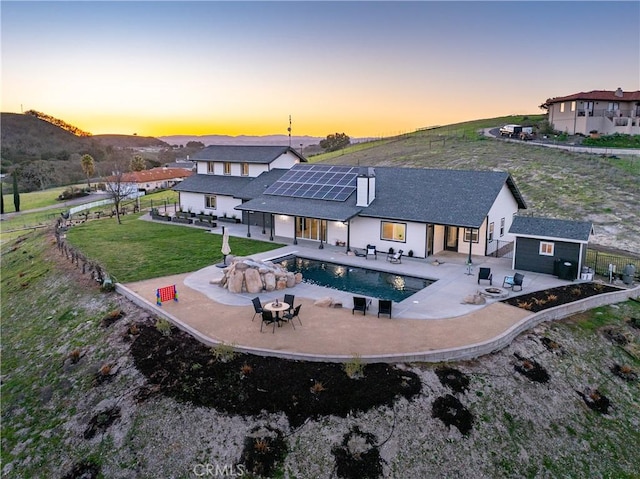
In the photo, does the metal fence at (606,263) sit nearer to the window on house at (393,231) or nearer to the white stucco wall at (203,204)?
the window on house at (393,231)

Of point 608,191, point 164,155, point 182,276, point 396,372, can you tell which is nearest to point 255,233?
point 182,276

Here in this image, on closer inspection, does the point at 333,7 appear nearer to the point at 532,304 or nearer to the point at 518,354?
the point at 532,304

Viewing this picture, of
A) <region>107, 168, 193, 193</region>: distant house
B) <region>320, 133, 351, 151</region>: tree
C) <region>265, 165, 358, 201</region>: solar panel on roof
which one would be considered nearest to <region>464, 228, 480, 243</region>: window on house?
<region>265, 165, 358, 201</region>: solar panel on roof

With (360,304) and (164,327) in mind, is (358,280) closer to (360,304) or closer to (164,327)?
(360,304)

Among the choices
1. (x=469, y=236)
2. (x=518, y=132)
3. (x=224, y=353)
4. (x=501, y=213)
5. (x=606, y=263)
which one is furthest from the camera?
(x=518, y=132)

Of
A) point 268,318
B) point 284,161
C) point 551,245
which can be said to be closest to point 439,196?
point 551,245

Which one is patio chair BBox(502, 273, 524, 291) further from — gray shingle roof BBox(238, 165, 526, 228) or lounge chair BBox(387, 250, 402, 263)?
lounge chair BBox(387, 250, 402, 263)
